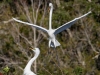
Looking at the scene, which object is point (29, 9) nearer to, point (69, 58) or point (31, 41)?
point (31, 41)

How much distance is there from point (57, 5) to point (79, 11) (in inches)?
45.5

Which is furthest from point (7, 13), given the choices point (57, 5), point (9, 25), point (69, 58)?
point (69, 58)

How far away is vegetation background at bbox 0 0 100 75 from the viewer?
497 inches

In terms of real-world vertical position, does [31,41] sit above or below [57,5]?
below

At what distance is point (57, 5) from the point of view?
49.6ft

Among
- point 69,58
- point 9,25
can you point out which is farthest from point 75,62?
point 9,25

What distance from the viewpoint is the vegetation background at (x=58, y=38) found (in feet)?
41.4

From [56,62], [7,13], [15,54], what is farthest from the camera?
[7,13]

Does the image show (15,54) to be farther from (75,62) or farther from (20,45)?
(75,62)

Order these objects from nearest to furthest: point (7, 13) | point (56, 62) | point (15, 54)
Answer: point (56, 62), point (15, 54), point (7, 13)

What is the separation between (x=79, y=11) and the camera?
14195 millimetres

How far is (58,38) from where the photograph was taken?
13984mm

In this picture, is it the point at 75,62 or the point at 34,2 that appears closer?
the point at 75,62

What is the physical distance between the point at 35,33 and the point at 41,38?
0.53 m
